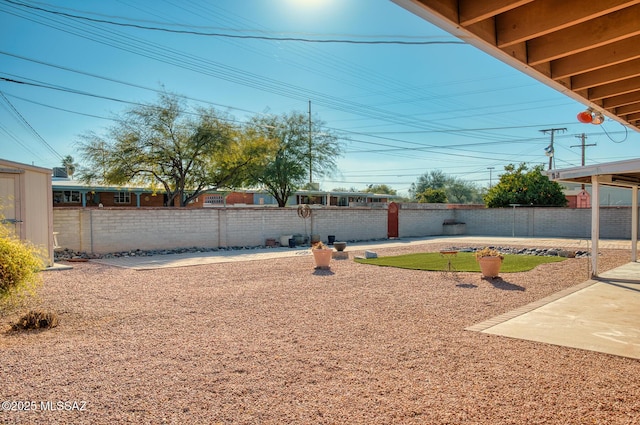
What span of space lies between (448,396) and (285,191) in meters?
23.4

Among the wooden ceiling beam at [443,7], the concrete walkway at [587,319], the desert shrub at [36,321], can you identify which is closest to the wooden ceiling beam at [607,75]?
the wooden ceiling beam at [443,7]

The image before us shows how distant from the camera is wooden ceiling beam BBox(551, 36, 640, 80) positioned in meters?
4.66

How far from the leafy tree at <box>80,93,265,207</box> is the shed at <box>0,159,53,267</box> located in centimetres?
875

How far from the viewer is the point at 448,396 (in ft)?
11.3

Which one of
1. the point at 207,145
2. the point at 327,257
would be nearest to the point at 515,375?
the point at 327,257

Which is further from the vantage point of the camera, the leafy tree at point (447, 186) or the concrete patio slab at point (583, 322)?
the leafy tree at point (447, 186)

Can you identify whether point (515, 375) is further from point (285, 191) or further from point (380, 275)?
point (285, 191)

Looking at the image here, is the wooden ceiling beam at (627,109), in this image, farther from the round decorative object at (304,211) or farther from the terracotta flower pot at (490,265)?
the round decorative object at (304,211)

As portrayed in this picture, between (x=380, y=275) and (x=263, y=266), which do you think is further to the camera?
(x=263, y=266)

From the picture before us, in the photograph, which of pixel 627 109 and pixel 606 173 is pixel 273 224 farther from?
pixel 627 109

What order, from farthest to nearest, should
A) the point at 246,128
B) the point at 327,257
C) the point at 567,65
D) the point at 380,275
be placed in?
1. the point at 246,128
2. the point at 327,257
3. the point at 380,275
4. the point at 567,65

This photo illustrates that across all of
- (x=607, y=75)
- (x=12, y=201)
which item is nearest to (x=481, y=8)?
(x=607, y=75)

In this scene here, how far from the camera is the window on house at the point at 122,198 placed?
30203 millimetres

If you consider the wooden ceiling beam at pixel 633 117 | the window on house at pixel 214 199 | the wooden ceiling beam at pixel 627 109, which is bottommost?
the window on house at pixel 214 199
